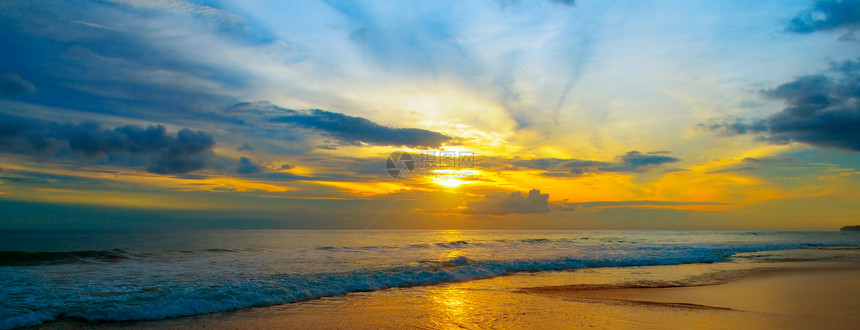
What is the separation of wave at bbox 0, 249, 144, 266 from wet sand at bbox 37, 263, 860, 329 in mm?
13278

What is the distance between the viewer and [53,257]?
2053 cm

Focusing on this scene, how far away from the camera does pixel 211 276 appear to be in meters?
16.9

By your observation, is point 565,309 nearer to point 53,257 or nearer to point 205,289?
point 205,289

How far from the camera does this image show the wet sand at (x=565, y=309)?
955cm

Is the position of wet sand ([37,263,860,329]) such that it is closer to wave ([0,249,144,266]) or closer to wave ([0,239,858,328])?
wave ([0,239,858,328])

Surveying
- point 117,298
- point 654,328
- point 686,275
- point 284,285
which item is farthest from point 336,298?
point 686,275

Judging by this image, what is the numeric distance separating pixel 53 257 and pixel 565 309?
23.9 metres

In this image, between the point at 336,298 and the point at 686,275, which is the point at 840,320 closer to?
the point at 686,275

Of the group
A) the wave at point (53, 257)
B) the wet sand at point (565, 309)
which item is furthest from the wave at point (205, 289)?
the wet sand at point (565, 309)

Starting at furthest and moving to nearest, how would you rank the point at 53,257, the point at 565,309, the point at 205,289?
the point at 53,257
the point at 205,289
the point at 565,309

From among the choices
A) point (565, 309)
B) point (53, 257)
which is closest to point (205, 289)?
point (565, 309)

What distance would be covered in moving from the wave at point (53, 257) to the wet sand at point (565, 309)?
13278 mm

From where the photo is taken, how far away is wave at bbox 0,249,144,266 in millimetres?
19075

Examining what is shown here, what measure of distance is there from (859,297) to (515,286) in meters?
10.6
